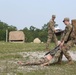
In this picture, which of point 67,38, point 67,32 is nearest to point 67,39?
point 67,38

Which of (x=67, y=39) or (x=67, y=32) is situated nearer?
(x=67, y=32)

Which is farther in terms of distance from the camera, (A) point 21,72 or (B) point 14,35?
(B) point 14,35

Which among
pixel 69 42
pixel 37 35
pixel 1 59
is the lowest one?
pixel 37 35

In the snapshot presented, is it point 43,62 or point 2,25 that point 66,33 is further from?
point 2,25

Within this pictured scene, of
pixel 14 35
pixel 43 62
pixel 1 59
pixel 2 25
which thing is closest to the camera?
pixel 43 62

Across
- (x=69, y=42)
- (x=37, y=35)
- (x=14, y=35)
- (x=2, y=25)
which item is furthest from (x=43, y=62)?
(x=2, y=25)

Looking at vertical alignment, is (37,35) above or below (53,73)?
below

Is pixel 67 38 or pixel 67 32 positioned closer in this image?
pixel 67 32

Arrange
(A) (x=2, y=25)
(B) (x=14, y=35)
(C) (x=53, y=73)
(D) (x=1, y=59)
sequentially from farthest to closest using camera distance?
(A) (x=2, y=25) → (B) (x=14, y=35) → (D) (x=1, y=59) → (C) (x=53, y=73)

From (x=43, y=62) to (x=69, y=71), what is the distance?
1751mm

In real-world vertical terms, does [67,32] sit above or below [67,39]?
above

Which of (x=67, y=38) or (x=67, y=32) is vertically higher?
(x=67, y=32)

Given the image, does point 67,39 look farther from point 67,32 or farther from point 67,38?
point 67,32

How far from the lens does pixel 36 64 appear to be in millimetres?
13859
